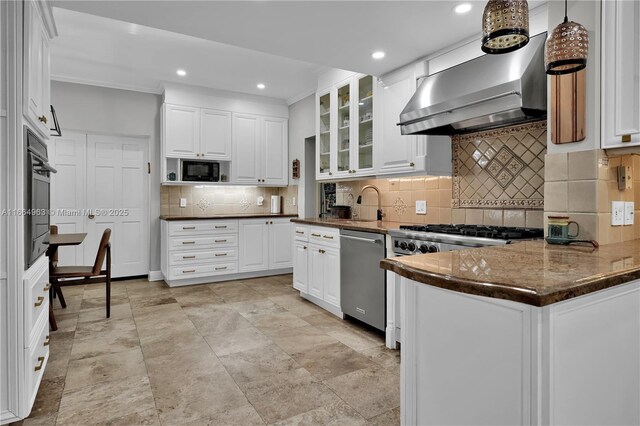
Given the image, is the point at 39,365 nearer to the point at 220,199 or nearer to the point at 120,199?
the point at 120,199

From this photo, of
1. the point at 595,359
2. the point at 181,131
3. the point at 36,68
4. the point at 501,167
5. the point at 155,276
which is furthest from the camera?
the point at 155,276

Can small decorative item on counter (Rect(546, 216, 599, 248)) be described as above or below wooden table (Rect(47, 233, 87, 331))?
above

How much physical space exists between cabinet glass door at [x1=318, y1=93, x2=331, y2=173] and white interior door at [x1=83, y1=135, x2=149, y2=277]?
8.80 feet

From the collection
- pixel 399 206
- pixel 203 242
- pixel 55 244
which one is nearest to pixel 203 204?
pixel 203 242

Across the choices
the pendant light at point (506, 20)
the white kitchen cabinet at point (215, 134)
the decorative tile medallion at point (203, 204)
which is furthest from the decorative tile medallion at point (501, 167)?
the decorative tile medallion at point (203, 204)

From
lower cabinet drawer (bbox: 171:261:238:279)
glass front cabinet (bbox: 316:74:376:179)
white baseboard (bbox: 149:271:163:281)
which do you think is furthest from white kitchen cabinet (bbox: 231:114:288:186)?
white baseboard (bbox: 149:271:163:281)

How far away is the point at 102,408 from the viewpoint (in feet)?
6.84

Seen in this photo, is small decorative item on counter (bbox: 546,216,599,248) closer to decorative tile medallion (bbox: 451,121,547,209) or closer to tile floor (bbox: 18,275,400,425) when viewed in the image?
decorative tile medallion (bbox: 451,121,547,209)

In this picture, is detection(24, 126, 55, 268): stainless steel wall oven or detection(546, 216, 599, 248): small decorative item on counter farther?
detection(24, 126, 55, 268): stainless steel wall oven

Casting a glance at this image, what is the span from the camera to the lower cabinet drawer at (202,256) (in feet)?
A: 16.2

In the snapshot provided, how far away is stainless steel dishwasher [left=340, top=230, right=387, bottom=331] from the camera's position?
3059 mm

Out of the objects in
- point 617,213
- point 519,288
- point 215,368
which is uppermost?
point 617,213

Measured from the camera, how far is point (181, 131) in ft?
16.9

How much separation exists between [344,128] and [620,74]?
2.66 metres
